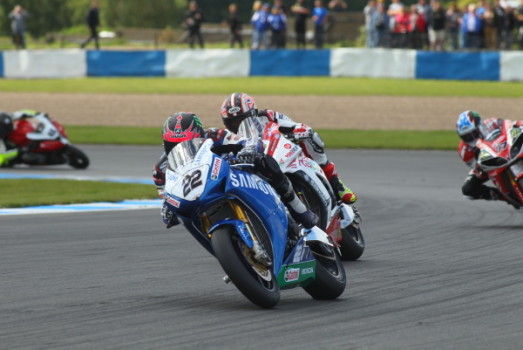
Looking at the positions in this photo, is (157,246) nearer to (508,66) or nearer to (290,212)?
(290,212)

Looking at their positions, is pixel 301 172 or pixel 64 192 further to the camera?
pixel 64 192

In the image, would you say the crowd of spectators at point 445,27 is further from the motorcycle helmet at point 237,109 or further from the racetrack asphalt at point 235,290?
the motorcycle helmet at point 237,109

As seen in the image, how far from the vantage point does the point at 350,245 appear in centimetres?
961

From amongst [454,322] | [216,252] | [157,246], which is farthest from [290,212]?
[157,246]

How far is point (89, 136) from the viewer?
24812 millimetres

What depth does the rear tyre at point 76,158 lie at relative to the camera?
1950cm

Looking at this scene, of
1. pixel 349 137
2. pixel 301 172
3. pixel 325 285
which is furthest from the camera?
pixel 349 137

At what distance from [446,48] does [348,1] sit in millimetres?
43391

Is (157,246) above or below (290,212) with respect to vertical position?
below

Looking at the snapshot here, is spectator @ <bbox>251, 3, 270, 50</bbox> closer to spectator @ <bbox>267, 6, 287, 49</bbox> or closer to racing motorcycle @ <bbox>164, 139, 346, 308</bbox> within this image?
spectator @ <bbox>267, 6, 287, 49</bbox>

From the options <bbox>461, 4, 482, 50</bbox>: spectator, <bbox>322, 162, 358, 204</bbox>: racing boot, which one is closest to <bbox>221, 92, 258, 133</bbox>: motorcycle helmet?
<bbox>322, 162, 358, 204</bbox>: racing boot

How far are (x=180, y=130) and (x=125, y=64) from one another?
31.5 m

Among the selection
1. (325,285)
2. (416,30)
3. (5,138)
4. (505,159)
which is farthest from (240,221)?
(416,30)

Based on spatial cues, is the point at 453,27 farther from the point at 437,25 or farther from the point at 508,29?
the point at 508,29
